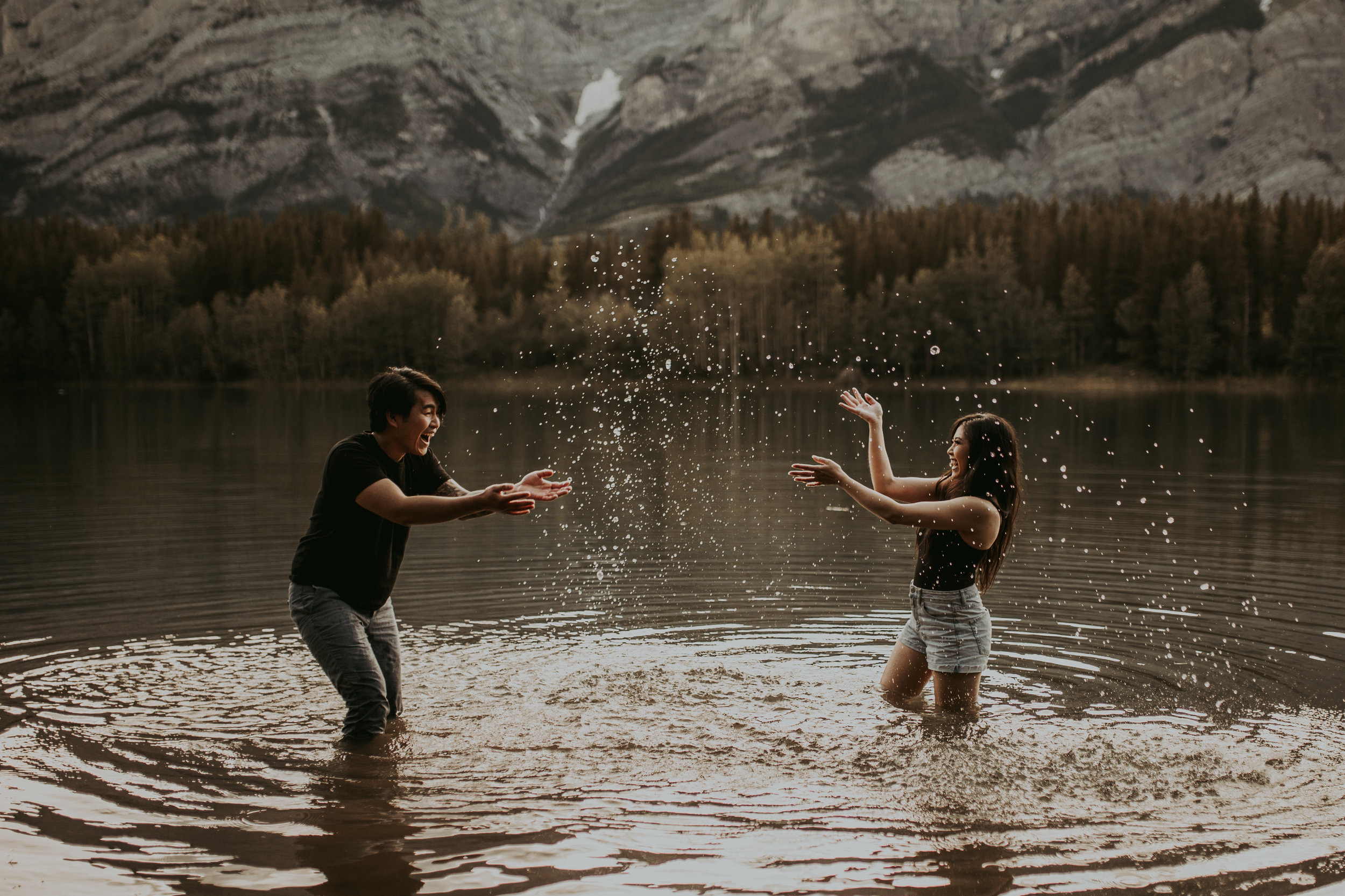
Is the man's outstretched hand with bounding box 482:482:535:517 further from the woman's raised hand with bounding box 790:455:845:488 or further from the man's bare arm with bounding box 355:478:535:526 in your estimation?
the woman's raised hand with bounding box 790:455:845:488

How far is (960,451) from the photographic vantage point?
899 centimetres

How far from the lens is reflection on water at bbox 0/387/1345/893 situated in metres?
6.75

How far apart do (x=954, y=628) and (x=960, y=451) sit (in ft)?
4.58

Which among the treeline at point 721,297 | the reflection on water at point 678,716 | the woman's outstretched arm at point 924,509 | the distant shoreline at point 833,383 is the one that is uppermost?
the treeline at point 721,297

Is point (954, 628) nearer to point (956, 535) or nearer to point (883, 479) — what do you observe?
point (956, 535)

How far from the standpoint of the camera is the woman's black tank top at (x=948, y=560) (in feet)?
29.7

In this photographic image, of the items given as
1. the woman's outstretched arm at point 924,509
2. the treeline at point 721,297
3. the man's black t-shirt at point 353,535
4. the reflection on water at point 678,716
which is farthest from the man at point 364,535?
the treeline at point 721,297

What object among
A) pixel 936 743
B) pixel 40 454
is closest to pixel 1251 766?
pixel 936 743

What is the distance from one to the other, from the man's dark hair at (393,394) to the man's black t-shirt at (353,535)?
17cm

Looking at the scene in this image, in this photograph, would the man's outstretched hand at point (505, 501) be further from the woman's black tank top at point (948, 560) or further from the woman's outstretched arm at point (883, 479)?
the woman's black tank top at point (948, 560)

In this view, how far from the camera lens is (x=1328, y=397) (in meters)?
91.2

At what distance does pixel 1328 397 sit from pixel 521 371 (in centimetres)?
8263

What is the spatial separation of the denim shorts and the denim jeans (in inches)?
164

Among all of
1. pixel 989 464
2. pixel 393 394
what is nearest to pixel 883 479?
pixel 989 464
